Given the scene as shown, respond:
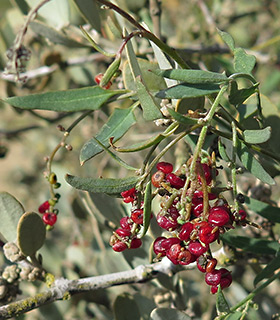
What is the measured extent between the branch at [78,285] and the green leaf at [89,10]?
71 cm

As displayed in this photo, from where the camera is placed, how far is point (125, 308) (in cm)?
127

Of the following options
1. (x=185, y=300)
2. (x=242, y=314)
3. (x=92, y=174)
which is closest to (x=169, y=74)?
(x=242, y=314)

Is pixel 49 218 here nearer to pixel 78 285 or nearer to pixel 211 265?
pixel 78 285

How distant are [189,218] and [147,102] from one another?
21 centimetres

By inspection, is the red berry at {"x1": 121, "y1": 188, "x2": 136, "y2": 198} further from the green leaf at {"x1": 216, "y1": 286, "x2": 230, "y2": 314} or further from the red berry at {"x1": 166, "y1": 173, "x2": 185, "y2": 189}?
the green leaf at {"x1": 216, "y1": 286, "x2": 230, "y2": 314}

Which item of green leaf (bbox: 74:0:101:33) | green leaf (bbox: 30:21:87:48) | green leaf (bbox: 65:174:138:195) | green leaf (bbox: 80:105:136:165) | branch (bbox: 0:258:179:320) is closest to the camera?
green leaf (bbox: 65:174:138:195)

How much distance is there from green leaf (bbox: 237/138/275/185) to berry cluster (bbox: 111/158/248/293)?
0.20 ft

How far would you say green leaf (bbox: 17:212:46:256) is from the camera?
3.60ft

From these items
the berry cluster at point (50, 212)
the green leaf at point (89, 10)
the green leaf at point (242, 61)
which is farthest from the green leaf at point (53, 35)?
the green leaf at point (242, 61)

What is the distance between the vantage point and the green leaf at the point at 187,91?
83 centimetres

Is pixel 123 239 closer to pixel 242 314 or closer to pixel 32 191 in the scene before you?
pixel 242 314

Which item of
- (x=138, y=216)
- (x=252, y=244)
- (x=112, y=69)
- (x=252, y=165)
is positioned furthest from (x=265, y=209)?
(x=112, y=69)

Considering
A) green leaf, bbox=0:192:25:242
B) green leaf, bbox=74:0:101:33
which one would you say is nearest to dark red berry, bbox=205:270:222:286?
green leaf, bbox=0:192:25:242

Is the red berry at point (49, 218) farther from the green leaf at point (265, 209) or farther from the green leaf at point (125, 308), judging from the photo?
the green leaf at point (265, 209)
